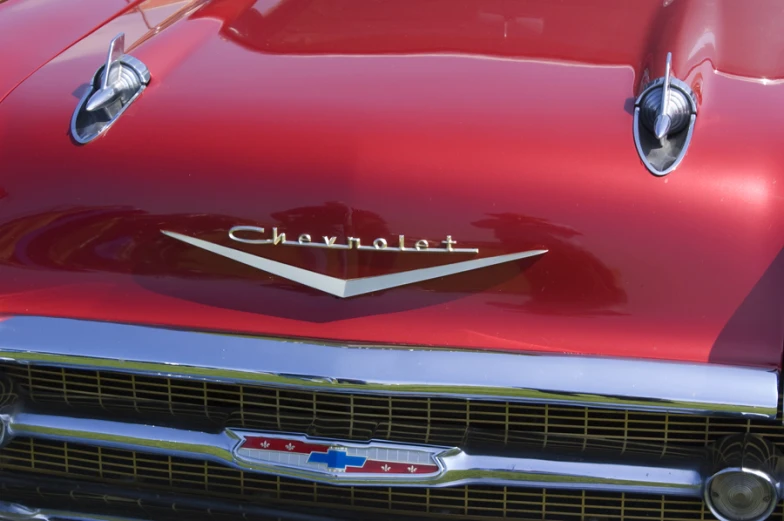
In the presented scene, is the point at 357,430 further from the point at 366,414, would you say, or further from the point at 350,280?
the point at 350,280

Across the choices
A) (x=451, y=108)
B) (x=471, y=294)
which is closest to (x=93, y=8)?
(x=451, y=108)

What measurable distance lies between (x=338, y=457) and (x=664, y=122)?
922mm

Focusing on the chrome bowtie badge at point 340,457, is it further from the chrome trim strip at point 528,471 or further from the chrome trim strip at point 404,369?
the chrome trim strip at point 404,369

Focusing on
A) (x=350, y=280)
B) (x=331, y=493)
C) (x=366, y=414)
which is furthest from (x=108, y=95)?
(x=331, y=493)

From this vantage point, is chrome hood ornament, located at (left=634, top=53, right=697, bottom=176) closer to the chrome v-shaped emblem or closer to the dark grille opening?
the chrome v-shaped emblem

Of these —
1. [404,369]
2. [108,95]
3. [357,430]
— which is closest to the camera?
[404,369]

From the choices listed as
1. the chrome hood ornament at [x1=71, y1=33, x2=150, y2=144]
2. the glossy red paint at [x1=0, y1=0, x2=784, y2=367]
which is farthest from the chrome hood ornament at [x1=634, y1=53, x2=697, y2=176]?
the chrome hood ornament at [x1=71, y1=33, x2=150, y2=144]

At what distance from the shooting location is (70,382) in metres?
2.29

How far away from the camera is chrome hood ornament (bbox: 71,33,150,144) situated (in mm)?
2248

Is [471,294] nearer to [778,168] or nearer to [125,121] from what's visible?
[778,168]

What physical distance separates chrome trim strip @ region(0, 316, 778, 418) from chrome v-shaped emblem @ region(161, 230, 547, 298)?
0.38 feet

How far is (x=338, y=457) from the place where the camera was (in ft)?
6.95

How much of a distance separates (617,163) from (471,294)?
38 cm

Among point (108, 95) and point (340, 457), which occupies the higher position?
point (108, 95)
